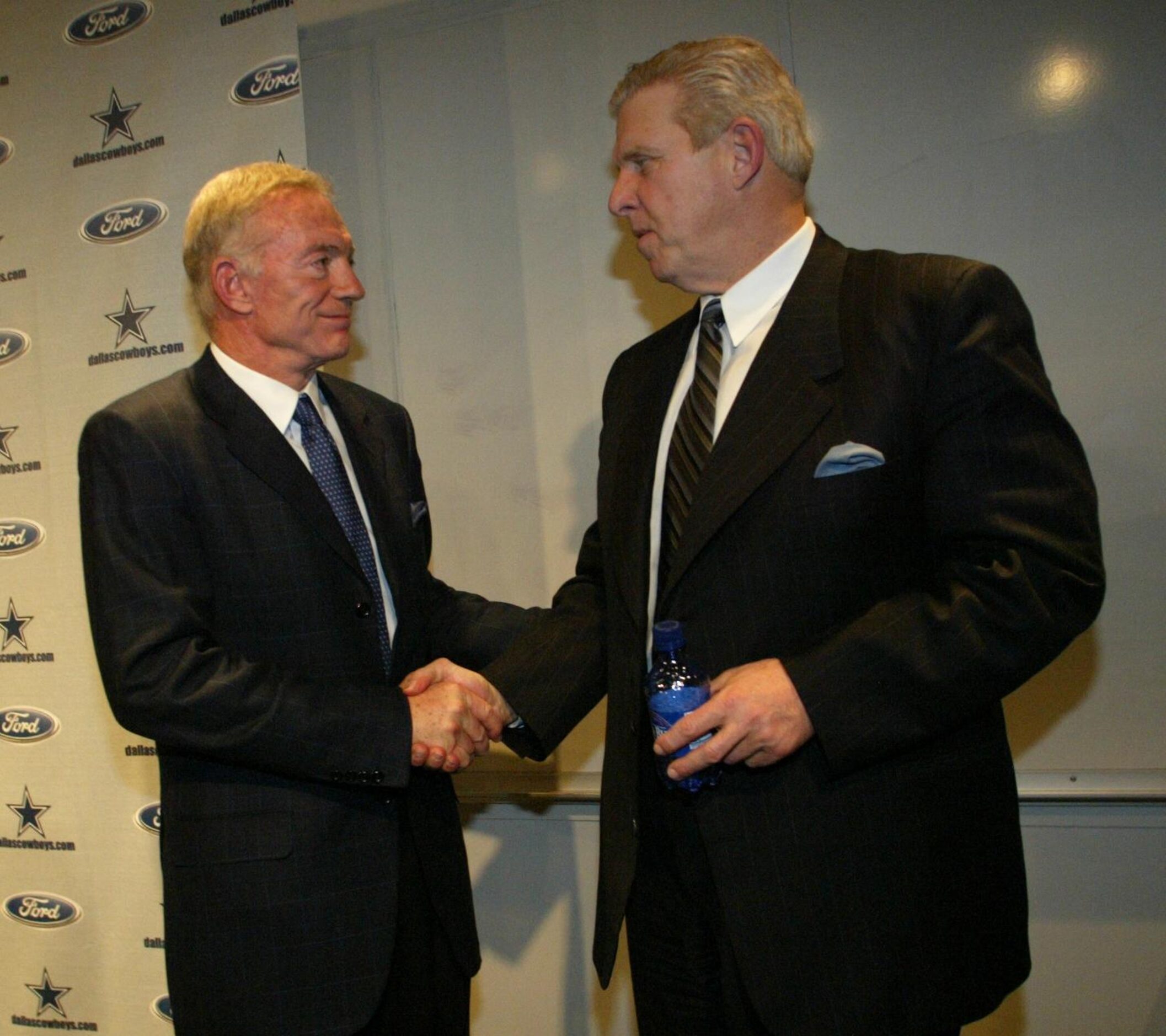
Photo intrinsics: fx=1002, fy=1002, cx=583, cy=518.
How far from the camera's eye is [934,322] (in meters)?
1.54

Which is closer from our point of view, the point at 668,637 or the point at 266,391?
the point at 668,637

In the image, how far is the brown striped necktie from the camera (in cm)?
168

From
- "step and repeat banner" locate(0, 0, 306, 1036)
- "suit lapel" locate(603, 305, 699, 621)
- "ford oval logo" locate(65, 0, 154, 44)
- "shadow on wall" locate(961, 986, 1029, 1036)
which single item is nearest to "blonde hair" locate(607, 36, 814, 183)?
"suit lapel" locate(603, 305, 699, 621)

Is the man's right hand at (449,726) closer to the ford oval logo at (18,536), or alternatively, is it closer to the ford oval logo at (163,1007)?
the ford oval logo at (163,1007)

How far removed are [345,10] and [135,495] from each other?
1.95 m

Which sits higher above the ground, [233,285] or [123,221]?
[123,221]

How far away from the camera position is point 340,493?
206 cm

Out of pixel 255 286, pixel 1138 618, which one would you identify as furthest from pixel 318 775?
pixel 1138 618

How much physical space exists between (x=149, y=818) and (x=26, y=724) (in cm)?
53

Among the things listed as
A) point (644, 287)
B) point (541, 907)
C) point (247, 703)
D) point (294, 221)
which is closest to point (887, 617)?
point (247, 703)

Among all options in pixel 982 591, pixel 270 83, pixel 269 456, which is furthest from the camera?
pixel 270 83

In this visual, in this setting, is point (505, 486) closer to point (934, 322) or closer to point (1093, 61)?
point (934, 322)

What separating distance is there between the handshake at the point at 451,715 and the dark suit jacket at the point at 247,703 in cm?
5

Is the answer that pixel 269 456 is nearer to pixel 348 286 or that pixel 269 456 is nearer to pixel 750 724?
pixel 348 286
